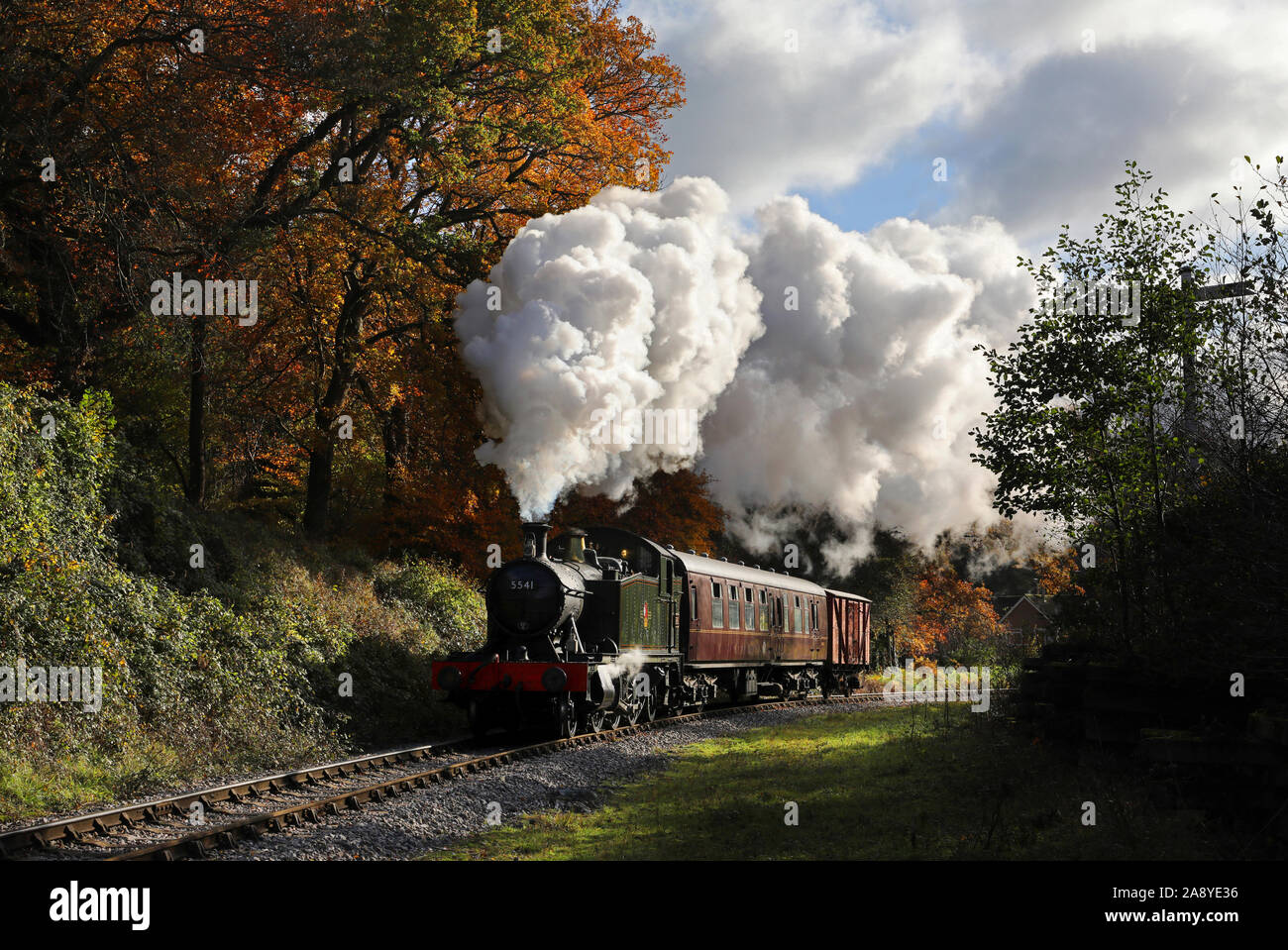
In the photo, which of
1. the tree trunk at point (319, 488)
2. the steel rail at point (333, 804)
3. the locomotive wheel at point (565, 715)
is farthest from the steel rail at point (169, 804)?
the tree trunk at point (319, 488)

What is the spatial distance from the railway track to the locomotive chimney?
9.33 feet

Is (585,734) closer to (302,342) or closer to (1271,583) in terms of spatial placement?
(1271,583)

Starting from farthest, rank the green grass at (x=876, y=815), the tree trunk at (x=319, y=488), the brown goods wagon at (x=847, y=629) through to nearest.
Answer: the brown goods wagon at (x=847, y=629)
the tree trunk at (x=319, y=488)
the green grass at (x=876, y=815)

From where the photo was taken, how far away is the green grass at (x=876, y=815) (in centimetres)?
894

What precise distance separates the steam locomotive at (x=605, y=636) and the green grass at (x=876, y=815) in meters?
2.37

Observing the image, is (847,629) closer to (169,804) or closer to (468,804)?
→ (468,804)

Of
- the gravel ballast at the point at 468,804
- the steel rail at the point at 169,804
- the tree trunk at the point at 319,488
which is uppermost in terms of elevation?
the tree trunk at the point at 319,488

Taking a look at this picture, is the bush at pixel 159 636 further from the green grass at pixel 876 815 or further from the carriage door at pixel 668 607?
the green grass at pixel 876 815

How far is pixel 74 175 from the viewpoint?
55.3 feet

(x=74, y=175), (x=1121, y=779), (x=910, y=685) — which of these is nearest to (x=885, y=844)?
(x=1121, y=779)

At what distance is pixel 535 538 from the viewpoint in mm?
16531

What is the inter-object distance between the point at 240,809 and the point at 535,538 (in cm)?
678

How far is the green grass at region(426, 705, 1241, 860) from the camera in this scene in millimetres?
8938

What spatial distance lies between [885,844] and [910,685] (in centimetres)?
2673
